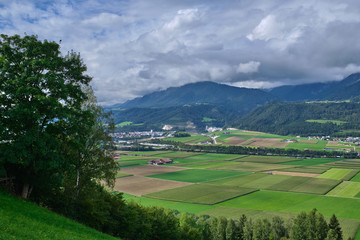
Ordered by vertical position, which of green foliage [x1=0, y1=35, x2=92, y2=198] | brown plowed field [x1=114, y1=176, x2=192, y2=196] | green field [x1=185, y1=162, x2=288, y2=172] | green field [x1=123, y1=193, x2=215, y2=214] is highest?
green foliage [x1=0, y1=35, x2=92, y2=198]

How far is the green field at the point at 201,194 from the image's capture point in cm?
8369

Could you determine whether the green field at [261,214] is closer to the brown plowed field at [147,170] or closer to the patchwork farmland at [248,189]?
the patchwork farmland at [248,189]

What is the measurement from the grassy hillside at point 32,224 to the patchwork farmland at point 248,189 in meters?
28.6

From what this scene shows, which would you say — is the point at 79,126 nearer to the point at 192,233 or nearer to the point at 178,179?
the point at 192,233

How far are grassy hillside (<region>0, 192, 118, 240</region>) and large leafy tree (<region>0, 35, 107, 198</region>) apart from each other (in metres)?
2.93

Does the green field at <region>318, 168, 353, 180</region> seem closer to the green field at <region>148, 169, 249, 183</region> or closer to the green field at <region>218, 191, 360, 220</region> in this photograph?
the green field at <region>148, 169, 249, 183</region>

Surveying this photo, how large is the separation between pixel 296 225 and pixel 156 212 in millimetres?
28779

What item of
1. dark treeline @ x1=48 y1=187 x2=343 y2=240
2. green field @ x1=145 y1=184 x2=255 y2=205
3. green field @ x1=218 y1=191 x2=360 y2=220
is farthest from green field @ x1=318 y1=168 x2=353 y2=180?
dark treeline @ x1=48 y1=187 x2=343 y2=240

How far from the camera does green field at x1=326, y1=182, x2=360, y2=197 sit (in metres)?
89.2

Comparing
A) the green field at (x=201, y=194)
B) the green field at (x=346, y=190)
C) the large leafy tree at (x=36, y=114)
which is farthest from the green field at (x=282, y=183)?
the large leafy tree at (x=36, y=114)

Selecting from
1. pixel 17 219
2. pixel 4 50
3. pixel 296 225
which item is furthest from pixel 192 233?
pixel 4 50

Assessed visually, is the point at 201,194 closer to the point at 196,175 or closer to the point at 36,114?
the point at 196,175

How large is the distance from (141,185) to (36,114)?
82.9 m

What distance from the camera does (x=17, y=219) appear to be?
1997cm
